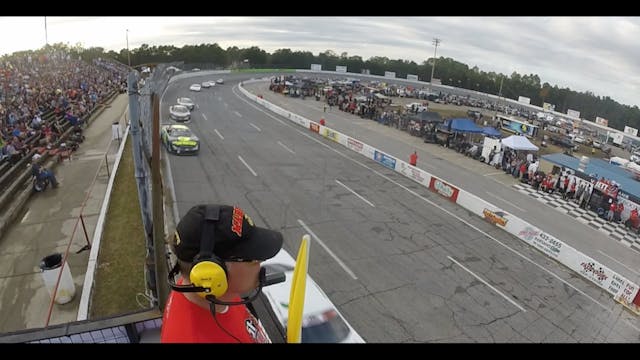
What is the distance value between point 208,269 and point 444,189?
1643 centimetres

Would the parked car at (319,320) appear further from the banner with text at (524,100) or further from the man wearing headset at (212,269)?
the banner with text at (524,100)

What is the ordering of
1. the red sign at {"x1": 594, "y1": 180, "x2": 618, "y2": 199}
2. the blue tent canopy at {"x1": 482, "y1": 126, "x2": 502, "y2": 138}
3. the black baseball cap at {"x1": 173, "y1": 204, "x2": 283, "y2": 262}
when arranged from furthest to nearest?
1. the blue tent canopy at {"x1": 482, "y1": 126, "x2": 502, "y2": 138}
2. the red sign at {"x1": 594, "y1": 180, "x2": 618, "y2": 199}
3. the black baseball cap at {"x1": 173, "y1": 204, "x2": 283, "y2": 262}

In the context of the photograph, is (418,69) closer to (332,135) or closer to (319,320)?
(332,135)

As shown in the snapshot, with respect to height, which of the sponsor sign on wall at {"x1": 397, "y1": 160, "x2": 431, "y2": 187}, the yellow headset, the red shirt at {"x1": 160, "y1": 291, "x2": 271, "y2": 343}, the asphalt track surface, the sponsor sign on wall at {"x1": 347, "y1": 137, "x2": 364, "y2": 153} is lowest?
the asphalt track surface

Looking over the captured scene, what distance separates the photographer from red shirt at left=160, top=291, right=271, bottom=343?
1.71m

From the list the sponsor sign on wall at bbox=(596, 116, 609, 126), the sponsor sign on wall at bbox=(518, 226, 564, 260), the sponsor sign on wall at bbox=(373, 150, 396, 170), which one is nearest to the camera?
the sponsor sign on wall at bbox=(518, 226, 564, 260)

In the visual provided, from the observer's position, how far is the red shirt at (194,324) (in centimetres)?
171

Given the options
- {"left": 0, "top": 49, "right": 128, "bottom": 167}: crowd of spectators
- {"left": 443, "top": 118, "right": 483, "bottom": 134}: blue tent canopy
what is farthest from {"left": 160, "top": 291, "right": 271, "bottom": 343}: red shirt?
{"left": 443, "top": 118, "right": 483, "bottom": 134}: blue tent canopy

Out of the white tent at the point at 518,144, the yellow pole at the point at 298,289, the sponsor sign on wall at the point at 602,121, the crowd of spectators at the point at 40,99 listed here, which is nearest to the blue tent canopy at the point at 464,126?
the white tent at the point at 518,144

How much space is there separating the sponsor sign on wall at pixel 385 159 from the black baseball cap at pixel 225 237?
62.6 feet

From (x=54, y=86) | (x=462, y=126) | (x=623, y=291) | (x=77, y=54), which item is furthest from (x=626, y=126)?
(x=77, y=54)

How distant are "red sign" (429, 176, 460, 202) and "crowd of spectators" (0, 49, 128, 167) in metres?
17.5

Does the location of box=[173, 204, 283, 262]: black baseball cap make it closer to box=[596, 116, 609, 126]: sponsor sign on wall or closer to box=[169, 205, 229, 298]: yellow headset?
box=[169, 205, 229, 298]: yellow headset

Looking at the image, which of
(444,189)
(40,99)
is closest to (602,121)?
(444,189)
